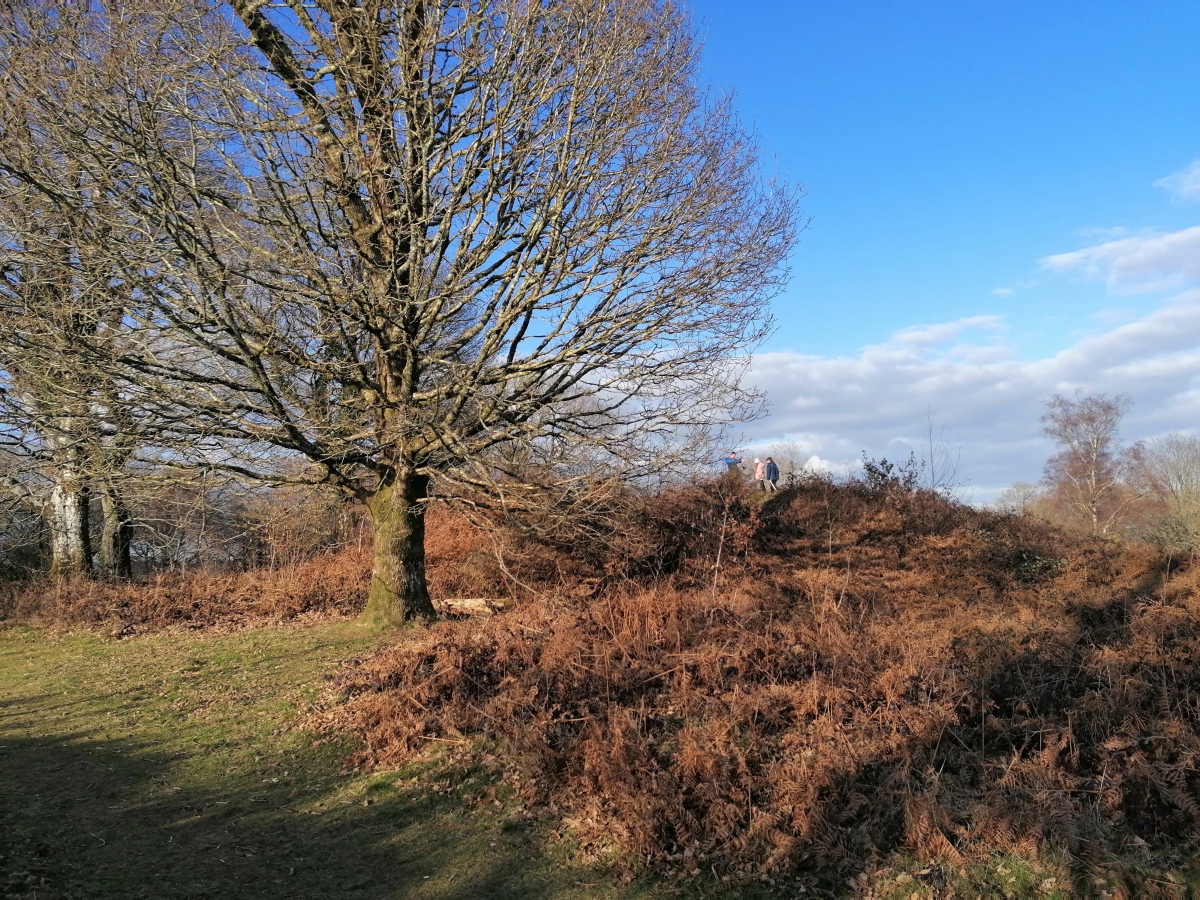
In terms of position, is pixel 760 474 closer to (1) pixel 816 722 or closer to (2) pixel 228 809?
(1) pixel 816 722

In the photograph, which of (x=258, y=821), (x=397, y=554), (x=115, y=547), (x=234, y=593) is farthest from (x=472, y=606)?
(x=115, y=547)

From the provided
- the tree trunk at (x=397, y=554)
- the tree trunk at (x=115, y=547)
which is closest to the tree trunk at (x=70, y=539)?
the tree trunk at (x=115, y=547)

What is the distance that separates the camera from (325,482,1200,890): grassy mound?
5168mm

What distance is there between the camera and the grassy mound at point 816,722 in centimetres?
517

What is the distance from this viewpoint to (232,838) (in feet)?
18.2

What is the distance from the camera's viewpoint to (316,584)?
14.5 m

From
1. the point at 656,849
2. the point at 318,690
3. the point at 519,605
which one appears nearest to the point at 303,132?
the point at 318,690

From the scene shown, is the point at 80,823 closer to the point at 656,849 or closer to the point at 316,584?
the point at 656,849

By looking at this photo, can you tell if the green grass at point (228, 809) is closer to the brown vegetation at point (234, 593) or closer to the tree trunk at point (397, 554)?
the tree trunk at point (397, 554)

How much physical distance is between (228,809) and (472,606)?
268 inches

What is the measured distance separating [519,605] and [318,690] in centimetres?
453

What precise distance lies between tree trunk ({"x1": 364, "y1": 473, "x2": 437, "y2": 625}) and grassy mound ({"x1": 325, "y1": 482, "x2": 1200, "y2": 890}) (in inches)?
50.5

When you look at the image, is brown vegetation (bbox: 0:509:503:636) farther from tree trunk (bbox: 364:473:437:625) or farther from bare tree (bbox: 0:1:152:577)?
bare tree (bbox: 0:1:152:577)

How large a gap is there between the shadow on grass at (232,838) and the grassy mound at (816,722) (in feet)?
2.00
